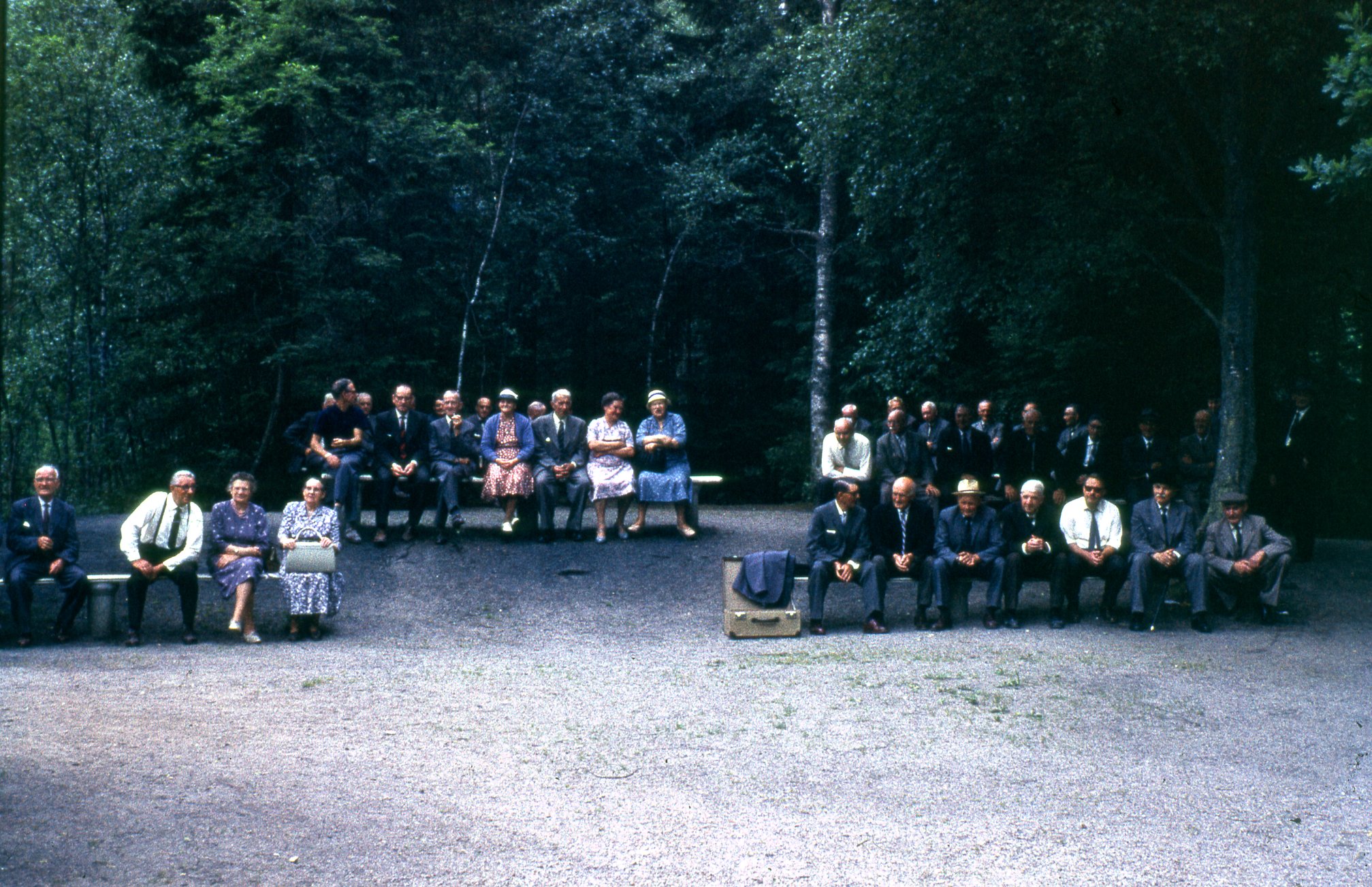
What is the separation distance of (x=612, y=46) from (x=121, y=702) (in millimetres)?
20179

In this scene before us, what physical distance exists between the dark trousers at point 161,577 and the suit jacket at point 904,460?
7.15 meters

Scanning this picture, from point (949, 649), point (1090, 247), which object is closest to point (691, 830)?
point (949, 649)

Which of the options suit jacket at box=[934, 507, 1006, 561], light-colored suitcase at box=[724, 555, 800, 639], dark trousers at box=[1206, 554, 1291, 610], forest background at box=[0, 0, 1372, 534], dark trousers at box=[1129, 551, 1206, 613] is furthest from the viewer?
forest background at box=[0, 0, 1372, 534]

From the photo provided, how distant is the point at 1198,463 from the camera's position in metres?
14.0

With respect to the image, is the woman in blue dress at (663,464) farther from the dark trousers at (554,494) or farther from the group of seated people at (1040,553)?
the group of seated people at (1040,553)

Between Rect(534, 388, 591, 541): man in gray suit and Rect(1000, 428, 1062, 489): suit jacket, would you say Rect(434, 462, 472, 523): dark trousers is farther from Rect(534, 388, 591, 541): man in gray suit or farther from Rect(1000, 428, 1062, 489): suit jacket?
Rect(1000, 428, 1062, 489): suit jacket

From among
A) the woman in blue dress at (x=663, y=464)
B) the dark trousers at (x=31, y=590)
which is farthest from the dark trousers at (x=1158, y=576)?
the dark trousers at (x=31, y=590)

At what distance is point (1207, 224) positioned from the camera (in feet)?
46.7

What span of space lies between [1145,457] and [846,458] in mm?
3399

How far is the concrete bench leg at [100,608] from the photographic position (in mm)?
10266

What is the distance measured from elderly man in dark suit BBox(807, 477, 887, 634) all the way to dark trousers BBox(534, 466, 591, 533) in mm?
3291

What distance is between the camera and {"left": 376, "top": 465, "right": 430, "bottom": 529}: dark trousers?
13094 millimetres

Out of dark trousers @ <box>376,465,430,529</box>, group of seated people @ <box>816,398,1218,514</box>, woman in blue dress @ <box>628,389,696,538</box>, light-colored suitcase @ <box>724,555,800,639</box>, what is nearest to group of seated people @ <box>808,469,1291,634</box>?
light-colored suitcase @ <box>724,555,800,639</box>

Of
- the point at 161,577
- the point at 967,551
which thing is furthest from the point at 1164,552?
the point at 161,577
